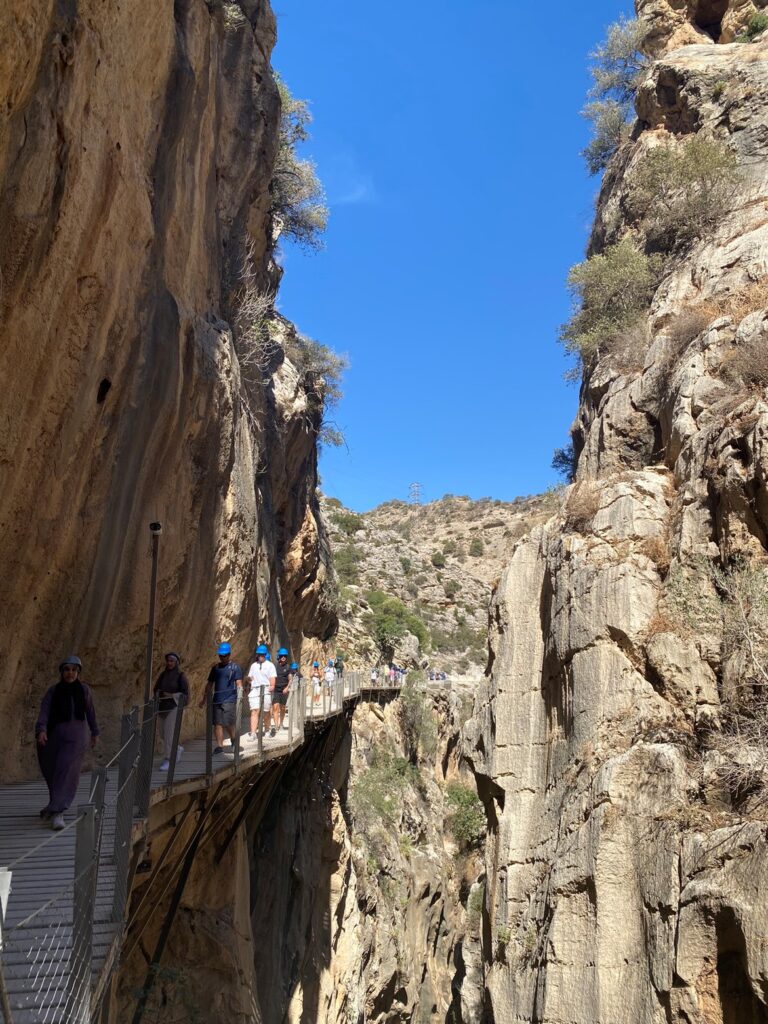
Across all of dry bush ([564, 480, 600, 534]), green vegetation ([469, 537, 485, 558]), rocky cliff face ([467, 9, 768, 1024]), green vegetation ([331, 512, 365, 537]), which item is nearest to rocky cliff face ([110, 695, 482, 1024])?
rocky cliff face ([467, 9, 768, 1024])

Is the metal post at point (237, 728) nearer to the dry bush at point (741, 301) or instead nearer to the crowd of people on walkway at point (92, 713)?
the crowd of people on walkway at point (92, 713)

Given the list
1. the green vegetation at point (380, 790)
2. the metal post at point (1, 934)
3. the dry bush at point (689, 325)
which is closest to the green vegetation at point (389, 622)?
the green vegetation at point (380, 790)

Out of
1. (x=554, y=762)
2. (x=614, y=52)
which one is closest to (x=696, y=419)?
(x=554, y=762)

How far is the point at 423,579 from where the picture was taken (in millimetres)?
60781

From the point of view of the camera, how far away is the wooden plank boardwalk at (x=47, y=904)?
11.3ft

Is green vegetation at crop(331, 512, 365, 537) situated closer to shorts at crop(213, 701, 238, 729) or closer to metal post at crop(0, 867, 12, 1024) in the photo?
shorts at crop(213, 701, 238, 729)

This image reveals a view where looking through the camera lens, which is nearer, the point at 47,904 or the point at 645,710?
the point at 47,904

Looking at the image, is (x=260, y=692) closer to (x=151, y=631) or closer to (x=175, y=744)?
(x=151, y=631)

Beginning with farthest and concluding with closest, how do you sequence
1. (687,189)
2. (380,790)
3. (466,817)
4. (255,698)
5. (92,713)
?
(466,817), (380,790), (687,189), (255,698), (92,713)

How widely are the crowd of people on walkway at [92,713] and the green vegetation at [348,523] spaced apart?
1990 inches

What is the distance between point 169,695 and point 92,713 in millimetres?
1332

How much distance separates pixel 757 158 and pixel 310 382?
49.3 feet

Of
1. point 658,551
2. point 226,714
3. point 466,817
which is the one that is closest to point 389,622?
point 466,817

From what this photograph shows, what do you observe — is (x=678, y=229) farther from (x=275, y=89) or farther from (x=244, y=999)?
(x=244, y=999)
